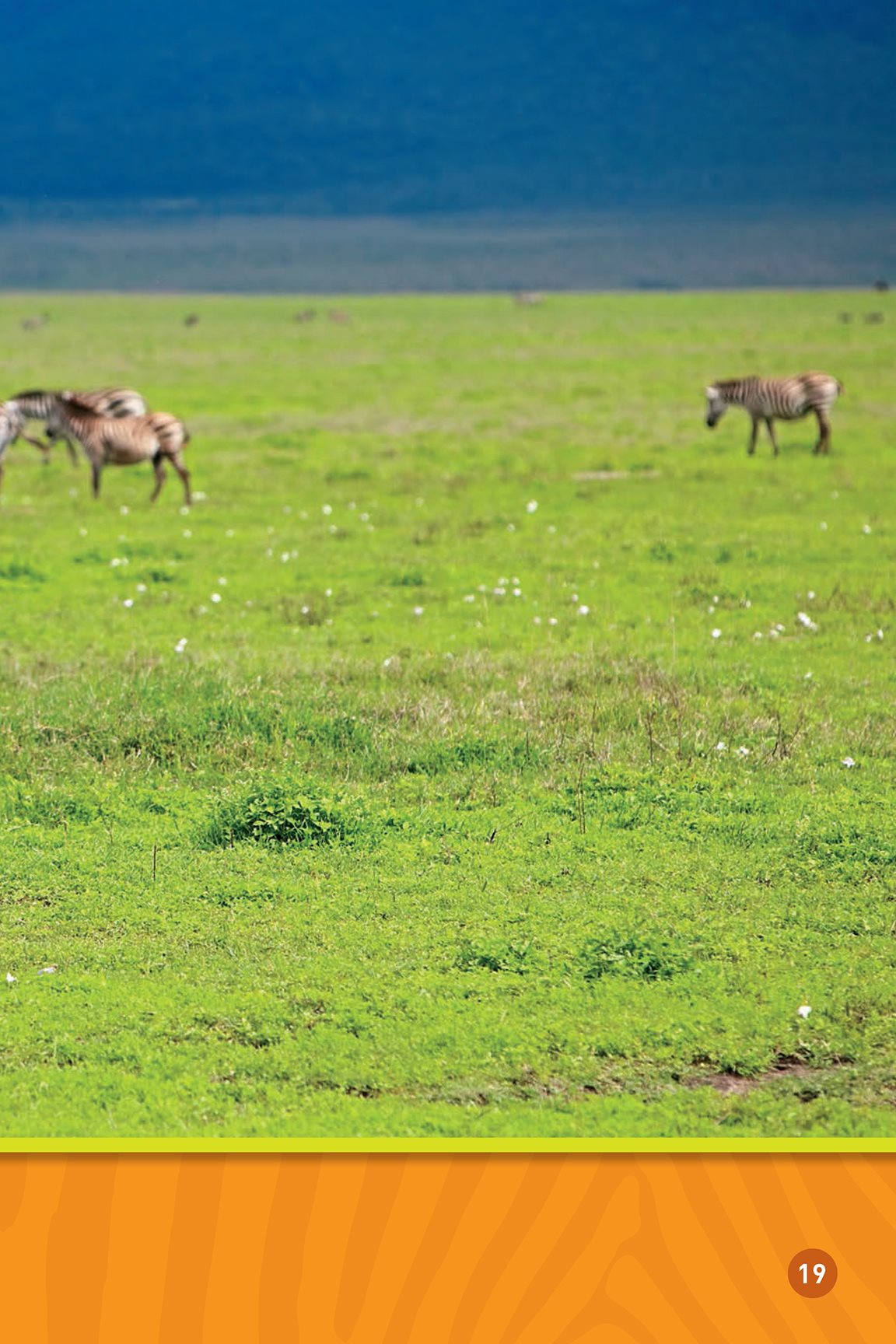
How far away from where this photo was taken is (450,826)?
801 centimetres

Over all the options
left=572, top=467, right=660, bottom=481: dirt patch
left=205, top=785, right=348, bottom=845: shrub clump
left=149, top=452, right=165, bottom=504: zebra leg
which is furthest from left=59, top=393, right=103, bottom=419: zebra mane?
left=205, top=785, right=348, bottom=845: shrub clump

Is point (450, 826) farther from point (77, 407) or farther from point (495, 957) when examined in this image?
point (77, 407)

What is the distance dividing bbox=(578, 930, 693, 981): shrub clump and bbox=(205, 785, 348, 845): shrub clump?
1815 millimetres

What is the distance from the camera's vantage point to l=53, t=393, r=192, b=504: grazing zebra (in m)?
22.1

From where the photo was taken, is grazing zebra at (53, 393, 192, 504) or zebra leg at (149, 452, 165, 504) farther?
grazing zebra at (53, 393, 192, 504)

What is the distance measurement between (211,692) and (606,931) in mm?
4297

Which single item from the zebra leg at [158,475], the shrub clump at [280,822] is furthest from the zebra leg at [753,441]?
the shrub clump at [280,822]

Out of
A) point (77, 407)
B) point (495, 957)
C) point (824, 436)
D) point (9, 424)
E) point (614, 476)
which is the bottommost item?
point (495, 957)

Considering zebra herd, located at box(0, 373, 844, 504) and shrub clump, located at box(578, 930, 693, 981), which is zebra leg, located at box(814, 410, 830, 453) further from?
shrub clump, located at box(578, 930, 693, 981)

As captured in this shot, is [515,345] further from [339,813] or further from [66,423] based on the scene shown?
[339,813]

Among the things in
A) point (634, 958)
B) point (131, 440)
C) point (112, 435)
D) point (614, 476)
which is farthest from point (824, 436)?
point (634, 958)

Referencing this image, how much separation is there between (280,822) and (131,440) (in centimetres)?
1536

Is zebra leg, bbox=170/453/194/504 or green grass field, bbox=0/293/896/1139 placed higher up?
zebra leg, bbox=170/453/194/504

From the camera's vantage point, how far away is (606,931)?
21.9ft
